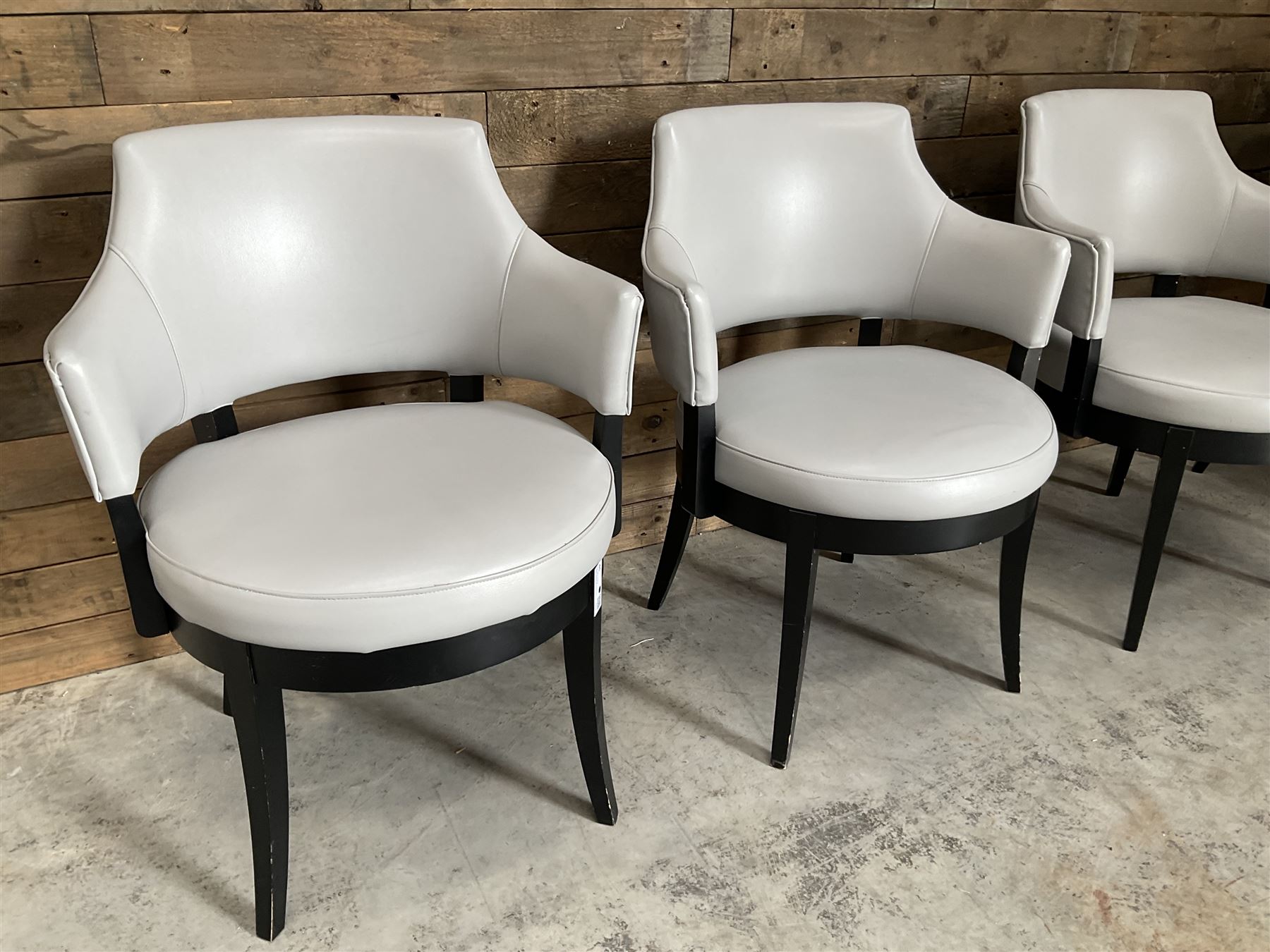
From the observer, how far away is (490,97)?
1.59 metres

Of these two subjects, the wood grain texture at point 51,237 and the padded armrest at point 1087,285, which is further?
the padded armrest at point 1087,285

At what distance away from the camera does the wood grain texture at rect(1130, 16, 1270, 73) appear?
216 centimetres

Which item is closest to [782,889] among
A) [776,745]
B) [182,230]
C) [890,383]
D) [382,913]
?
[776,745]

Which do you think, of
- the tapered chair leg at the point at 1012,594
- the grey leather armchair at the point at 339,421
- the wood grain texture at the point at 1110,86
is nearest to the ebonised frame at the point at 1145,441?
the tapered chair leg at the point at 1012,594

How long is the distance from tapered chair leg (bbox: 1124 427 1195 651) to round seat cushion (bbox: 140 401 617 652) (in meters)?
0.98

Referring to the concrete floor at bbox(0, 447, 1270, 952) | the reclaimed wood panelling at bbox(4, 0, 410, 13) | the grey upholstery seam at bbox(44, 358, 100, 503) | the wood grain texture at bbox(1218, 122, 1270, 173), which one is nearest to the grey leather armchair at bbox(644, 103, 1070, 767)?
the concrete floor at bbox(0, 447, 1270, 952)

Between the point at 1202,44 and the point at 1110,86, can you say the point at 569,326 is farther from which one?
the point at 1202,44

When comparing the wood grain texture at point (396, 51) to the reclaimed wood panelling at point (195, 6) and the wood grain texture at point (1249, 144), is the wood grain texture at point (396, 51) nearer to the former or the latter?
the reclaimed wood panelling at point (195, 6)

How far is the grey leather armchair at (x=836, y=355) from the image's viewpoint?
4.35 feet

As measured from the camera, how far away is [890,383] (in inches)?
59.9

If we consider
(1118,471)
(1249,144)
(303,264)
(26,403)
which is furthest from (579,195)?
(1249,144)

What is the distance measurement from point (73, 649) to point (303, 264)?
0.80 meters

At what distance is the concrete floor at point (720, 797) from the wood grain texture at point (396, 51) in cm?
91

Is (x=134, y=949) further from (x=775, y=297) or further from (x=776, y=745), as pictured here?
(x=775, y=297)
